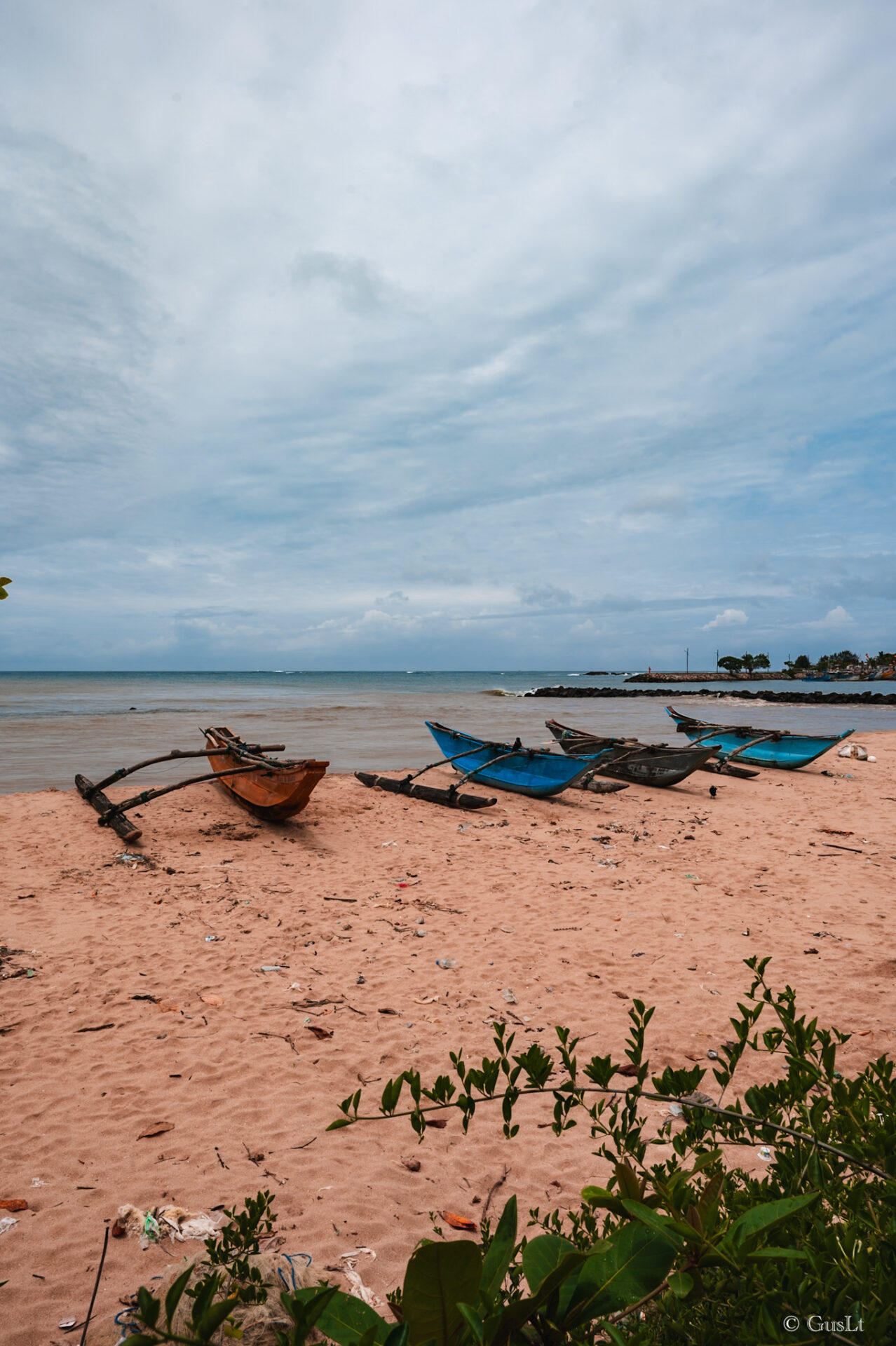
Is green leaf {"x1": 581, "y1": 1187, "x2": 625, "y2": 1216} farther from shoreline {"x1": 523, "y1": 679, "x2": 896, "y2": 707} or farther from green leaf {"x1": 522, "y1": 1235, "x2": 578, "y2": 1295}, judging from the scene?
shoreline {"x1": 523, "y1": 679, "x2": 896, "y2": 707}

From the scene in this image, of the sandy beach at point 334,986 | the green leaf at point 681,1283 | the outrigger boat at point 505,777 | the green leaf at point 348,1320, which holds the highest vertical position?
the green leaf at point 681,1283

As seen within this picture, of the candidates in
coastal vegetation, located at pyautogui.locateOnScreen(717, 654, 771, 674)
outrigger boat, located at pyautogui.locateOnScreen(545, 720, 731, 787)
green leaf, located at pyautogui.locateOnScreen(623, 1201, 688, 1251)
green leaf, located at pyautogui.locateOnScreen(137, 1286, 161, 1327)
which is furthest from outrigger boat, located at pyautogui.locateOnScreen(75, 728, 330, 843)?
coastal vegetation, located at pyautogui.locateOnScreen(717, 654, 771, 674)

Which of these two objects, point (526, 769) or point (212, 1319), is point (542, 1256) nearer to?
point (212, 1319)

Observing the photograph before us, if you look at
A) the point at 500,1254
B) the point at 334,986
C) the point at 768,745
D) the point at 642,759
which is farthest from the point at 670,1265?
the point at 768,745

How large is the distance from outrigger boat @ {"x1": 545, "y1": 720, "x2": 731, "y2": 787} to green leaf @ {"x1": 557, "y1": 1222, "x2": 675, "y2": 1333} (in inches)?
505

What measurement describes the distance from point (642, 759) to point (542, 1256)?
14.7 meters

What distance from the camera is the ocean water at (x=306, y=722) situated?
18.4m

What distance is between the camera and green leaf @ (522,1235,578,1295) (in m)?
1.21

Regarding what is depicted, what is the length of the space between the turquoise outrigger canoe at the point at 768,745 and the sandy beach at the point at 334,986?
21.8 ft

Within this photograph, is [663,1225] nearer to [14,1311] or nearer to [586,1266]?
[586,1266]

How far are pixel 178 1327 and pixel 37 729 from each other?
2716 centimetres

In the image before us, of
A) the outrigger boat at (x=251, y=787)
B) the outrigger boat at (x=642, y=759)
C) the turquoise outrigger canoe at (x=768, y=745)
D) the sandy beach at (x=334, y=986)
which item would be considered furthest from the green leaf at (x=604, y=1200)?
the turquoise outrigger canoe at (x=768, y=745)

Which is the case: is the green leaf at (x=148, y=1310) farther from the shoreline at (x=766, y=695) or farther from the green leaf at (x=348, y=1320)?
the shoreline at (x=766, y=695)

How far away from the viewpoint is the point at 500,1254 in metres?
1.22
